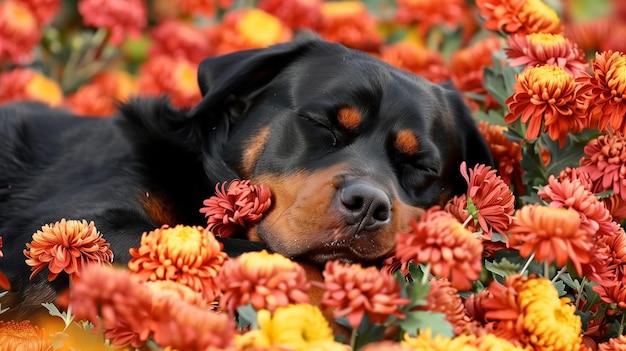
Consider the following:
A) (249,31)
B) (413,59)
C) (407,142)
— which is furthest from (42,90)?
(407,142)

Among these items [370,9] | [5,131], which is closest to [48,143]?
[5,131]

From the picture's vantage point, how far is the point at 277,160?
3014mm

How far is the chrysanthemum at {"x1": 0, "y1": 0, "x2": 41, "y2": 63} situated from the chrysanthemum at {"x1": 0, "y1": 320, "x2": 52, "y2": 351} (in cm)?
303

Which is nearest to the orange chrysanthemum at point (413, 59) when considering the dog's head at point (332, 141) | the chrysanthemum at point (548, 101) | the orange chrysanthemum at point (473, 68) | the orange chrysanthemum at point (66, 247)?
the orange chrysanthemum at point (473, 68)

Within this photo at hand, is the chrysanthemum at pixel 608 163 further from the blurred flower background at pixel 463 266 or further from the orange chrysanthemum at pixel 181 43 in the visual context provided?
the orange chrysanthemum at pixel 181 43

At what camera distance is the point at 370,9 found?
256 inches

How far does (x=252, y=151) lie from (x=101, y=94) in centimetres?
238

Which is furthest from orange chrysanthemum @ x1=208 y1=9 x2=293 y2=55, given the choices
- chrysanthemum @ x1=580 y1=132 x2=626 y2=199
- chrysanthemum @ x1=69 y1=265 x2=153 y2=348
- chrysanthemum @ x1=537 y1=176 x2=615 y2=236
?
chrysanthemum @ x1=69 y1=265 x2=153 y2=348

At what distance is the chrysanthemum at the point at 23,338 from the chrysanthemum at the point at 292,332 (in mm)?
576

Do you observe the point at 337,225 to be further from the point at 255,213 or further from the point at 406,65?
the point at 406,65

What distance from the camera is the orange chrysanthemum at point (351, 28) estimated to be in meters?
5.07

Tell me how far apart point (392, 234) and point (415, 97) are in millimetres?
765

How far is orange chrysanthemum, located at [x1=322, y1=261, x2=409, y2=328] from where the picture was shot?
164 centimetres

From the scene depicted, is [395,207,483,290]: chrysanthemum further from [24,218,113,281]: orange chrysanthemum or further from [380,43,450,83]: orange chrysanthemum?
[380,43,450,83]: orange chrysanthemum
